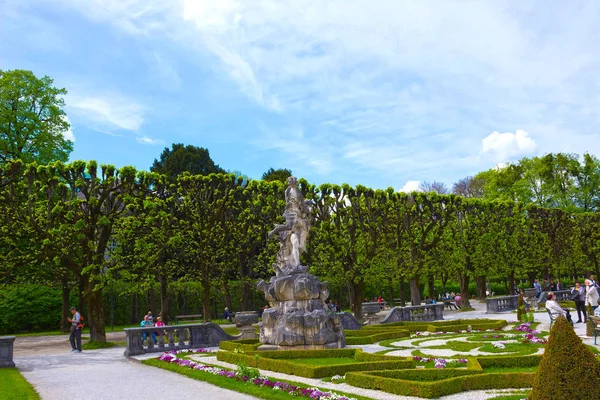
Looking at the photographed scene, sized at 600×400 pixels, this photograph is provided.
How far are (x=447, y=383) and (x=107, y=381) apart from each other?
8.67m

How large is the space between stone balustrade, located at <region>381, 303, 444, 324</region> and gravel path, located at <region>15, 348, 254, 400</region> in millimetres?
14393

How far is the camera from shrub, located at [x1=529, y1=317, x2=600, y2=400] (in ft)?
20.1

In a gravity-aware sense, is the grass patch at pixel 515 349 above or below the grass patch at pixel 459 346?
above

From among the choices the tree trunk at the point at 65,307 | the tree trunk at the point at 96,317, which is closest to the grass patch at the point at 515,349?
the tree trunk at the point at 96,317

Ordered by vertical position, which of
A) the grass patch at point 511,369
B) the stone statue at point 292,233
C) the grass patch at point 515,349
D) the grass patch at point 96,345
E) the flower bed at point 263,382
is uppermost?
the stone statue at point 292,233

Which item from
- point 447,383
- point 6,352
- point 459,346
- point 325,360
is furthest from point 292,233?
point 6,352

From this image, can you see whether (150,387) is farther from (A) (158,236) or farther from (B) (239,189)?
(B) (239,189)

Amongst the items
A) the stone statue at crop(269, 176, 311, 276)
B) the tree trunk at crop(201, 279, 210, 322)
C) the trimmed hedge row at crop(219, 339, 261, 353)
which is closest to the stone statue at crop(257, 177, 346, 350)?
the stone statue at crop(269, 176, 311, 276)

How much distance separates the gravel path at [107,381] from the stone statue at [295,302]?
3.78 metres

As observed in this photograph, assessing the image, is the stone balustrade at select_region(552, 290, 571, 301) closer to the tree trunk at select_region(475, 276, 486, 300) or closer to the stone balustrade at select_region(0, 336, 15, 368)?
the tree trunk at select_region(475, 276, 486, 300)

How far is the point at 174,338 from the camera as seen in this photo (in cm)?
2108

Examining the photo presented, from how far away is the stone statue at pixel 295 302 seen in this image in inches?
649

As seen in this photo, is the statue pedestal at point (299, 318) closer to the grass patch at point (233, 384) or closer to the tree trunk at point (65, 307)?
the grass patch at point (233, 384)

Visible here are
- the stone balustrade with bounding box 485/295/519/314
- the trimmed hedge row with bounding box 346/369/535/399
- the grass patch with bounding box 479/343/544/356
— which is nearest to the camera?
the trimmed hedge row with bounding box 346/369/535/399
